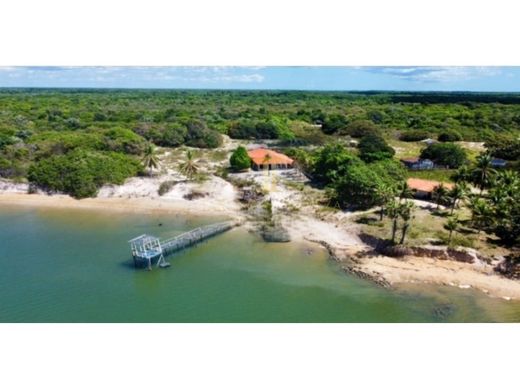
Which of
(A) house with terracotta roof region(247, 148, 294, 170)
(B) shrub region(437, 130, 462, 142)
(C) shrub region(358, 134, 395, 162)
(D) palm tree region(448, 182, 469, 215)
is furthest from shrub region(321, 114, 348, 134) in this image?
(D) palm tree region(448, 182, 469, 215)

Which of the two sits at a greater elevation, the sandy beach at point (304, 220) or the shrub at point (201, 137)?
the shrub at point (201, 137)

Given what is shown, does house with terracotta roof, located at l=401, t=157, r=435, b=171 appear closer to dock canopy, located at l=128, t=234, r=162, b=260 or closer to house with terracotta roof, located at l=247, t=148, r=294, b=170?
house with terracotta roof, located at l=247, t=148, r=294, b=170

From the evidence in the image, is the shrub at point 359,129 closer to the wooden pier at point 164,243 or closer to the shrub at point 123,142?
the shrub at point 123,142

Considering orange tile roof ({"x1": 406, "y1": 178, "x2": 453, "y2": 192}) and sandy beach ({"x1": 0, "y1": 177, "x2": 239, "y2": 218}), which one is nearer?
orange tile roof ({"x1": 406, "y1": 178, "x2": 453, "y2": 192})

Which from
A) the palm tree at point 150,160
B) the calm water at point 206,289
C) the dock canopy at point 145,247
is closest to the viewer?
the calm water at point 206,289

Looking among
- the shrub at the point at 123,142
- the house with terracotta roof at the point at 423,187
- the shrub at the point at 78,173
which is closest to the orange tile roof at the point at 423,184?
the house with terracotta roof at the point at 423,187

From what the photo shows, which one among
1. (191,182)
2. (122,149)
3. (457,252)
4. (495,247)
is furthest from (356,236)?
(122,149)

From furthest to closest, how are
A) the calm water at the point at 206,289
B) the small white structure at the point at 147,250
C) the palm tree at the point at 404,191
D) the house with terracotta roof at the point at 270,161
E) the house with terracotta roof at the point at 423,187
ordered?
1. the house with terracotta roof at the point at 270,161
2. the house with terracotta roof at the point at 423,187
3. the palm tree at the point at 404,191
4. the small white structure at the point at 147,250
5. the calm water at the point at 206,289
